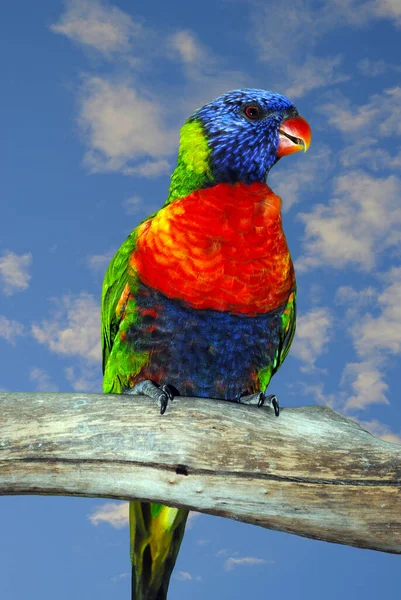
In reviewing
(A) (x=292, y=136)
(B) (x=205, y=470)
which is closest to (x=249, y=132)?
(A) (x=292, y=136)

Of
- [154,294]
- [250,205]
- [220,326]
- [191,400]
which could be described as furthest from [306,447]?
[250,205]

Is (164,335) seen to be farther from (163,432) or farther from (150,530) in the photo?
(150,530)

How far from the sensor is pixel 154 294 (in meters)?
4.34

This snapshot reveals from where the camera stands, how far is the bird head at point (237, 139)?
4637 millimetres

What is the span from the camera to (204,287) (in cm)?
425

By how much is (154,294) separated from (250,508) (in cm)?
168

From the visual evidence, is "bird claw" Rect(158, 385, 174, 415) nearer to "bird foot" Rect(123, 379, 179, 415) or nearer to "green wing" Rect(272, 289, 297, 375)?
"bird foot" Rect(123, 379, 179, 415)

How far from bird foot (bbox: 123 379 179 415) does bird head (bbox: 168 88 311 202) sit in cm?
153

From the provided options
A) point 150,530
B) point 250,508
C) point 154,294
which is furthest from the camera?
point 150,530

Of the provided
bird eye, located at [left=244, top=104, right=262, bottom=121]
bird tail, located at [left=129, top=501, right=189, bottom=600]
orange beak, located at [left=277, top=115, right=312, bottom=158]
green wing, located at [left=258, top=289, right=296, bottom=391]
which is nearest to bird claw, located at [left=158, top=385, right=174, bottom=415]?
green wing, located at [left=258, top=289, right=296, bottom=391]

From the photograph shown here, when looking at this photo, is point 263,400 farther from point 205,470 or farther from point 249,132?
point 249,132

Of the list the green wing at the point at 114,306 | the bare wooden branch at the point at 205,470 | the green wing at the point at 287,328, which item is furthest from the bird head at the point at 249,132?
the bare wooden branch at the point at 205,470

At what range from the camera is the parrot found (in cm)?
429

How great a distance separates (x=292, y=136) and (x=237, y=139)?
1.93ft
